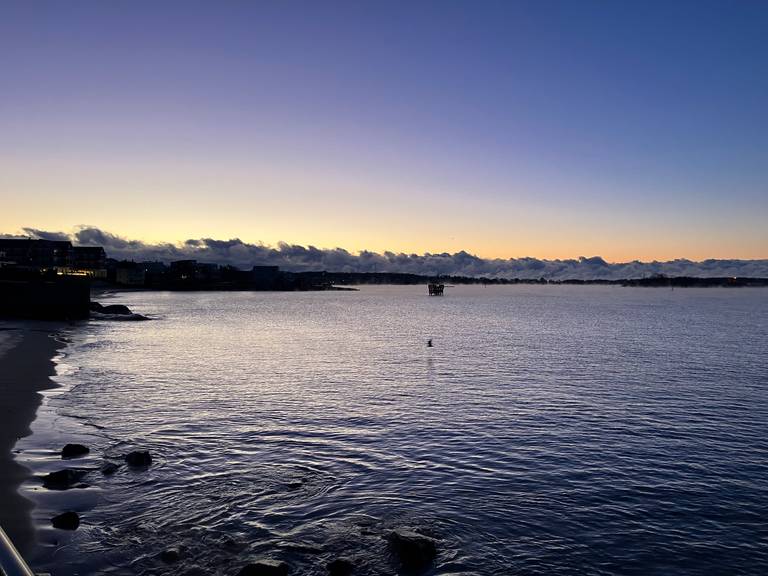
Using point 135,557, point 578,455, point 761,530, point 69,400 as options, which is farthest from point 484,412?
point 69,400

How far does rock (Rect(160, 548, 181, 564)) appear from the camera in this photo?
47.1 feet

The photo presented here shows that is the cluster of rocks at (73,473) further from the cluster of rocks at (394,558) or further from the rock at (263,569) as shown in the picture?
the rock at (263,569)

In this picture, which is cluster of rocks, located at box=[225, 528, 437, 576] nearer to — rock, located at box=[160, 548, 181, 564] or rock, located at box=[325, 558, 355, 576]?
rock, located at box=[325, 558, 355, 576]

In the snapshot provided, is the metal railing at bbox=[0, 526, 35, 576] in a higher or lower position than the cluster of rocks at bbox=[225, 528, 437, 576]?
higher

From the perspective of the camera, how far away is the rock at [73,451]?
22.1 m

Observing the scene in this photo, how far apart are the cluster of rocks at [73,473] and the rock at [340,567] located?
770cm

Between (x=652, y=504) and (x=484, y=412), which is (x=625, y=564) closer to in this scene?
(x=652, y=504)

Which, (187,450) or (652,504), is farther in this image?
(187,450)

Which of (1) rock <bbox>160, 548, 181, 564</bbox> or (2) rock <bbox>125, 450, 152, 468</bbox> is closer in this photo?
(1) rock <bbox>160, 548, 181, 564</bbox>

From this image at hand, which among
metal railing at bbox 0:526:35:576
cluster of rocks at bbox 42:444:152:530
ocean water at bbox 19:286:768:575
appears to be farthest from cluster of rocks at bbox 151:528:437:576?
metal railing at bbox 0:526:35:576

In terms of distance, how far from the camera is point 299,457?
23609mm

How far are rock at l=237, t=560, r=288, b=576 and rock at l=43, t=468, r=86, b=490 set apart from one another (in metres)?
9.05

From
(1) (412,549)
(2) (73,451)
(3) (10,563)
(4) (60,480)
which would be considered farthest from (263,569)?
(2) (73,451)

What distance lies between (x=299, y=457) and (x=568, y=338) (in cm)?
6615
